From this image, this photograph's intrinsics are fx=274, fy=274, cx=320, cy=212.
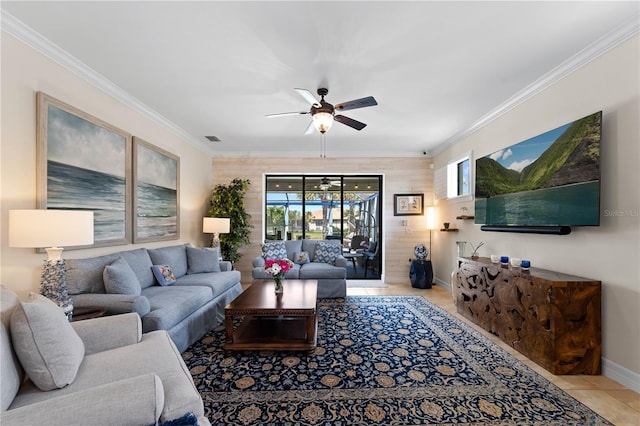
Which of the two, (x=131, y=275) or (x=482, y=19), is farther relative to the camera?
(x=131, y=275)

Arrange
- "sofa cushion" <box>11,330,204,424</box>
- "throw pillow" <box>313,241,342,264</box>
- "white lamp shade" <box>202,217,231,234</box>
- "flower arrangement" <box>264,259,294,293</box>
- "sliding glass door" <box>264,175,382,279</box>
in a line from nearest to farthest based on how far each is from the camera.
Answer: "sofa cushion" <box>11,330,204,424</box> < "flower arrangement" <box>264,259,294,293</box> < "white lamp shade" <box>202,217,231,234</box> < "throw pillow" <box>313,241,342,264</box> < "sliding glass door" <box>264,175,382,279</box>

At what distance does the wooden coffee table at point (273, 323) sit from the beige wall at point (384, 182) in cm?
279

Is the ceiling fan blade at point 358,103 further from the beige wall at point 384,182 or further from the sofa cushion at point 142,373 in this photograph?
the beige wall at point 384,182

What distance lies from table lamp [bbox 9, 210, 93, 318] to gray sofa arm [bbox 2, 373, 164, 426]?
143 cm

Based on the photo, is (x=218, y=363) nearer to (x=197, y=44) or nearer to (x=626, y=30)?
(x=197, y=44)

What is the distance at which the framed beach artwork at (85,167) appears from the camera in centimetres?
234

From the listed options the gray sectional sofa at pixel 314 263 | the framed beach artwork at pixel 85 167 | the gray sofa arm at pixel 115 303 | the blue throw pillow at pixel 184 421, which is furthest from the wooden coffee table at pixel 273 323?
the framed beach artwork at pixel 85 167

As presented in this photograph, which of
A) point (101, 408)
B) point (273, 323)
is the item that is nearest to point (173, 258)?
point (273, 323)

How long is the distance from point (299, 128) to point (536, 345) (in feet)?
12.6

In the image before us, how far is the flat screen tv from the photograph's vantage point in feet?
7.47

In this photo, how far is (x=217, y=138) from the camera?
4.91 metres

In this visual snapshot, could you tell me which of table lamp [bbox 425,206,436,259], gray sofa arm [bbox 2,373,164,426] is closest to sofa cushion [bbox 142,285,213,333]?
gray sofa arm [bbox 2,373,164,426]

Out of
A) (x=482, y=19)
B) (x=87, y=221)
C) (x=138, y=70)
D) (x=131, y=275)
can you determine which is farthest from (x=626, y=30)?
(x=131, y=275)

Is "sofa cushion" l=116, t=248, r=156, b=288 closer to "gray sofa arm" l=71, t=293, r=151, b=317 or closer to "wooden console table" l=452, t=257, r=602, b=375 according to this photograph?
"gray sofa arm" l=71, t=293, r=151, b=317
